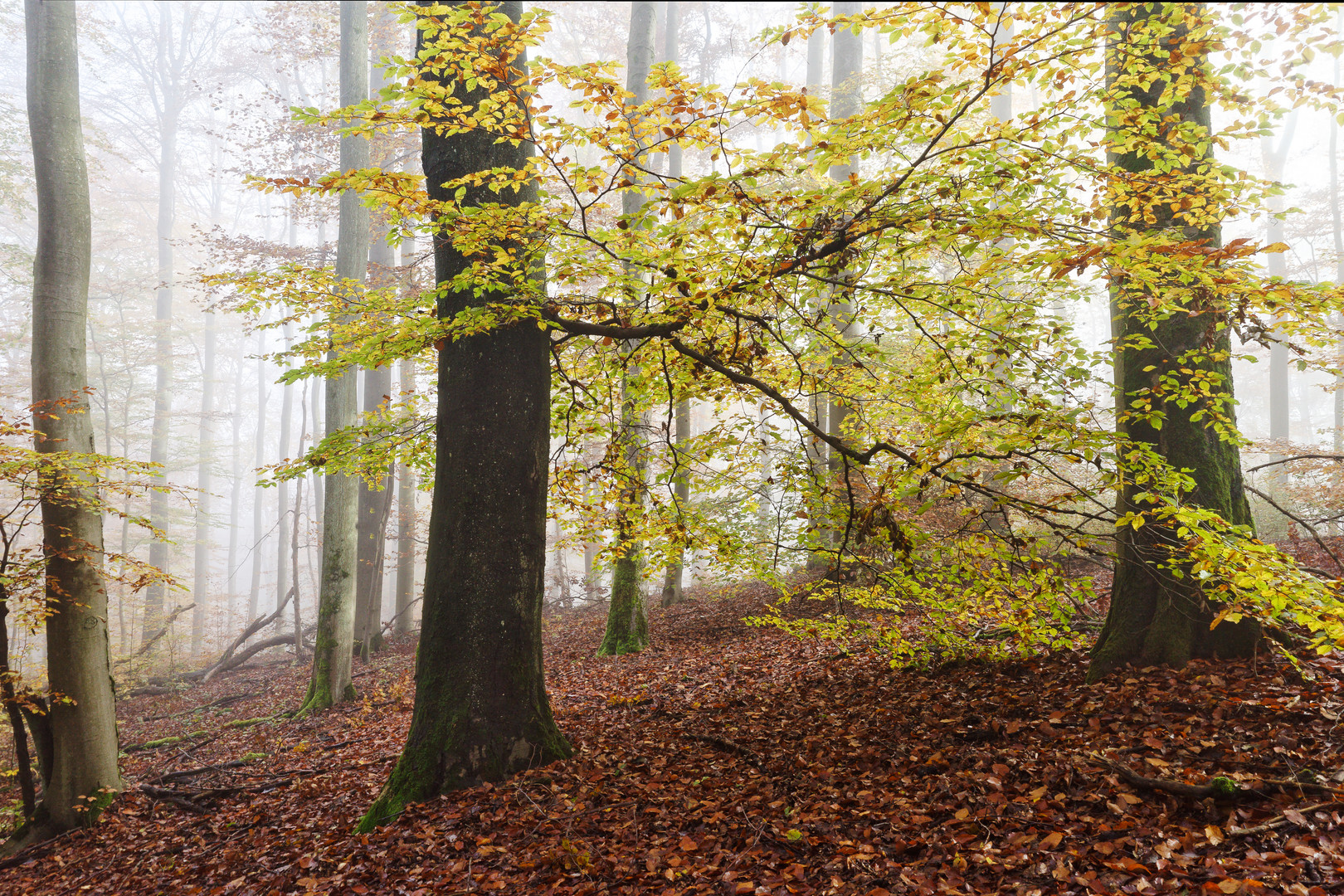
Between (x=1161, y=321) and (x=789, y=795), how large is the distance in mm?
3845

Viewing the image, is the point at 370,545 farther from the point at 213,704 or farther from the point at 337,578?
the point at 337,578

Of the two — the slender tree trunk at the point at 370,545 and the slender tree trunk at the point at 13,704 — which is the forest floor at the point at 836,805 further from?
the slender tree trunk at the point at 370,545

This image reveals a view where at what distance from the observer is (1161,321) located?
4336mm

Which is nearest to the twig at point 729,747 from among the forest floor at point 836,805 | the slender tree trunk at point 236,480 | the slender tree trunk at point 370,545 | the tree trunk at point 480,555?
the forest floor at point 836,805

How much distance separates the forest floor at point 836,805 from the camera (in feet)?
9.58

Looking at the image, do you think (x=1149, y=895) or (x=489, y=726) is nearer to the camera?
(x=1149, y=895)

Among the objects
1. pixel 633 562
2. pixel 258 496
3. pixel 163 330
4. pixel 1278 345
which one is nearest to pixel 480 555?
pixel 633 562

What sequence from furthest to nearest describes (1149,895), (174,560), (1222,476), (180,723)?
(174,560)
(180,723)
(1222,476)
(1149,895)

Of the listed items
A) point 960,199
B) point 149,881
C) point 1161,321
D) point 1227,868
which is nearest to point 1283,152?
point 1161,321

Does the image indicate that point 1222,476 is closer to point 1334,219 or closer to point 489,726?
point 489,726

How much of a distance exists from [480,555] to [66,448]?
4246mm

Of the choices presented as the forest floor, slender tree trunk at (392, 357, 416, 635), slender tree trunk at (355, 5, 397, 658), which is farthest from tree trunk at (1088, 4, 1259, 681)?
slender tree trunk at (392, 357, 416, 635)

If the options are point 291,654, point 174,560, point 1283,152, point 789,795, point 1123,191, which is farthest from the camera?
point 174,560

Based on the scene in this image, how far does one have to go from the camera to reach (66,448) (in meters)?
5.74
